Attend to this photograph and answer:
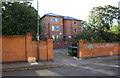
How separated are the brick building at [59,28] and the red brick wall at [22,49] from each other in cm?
1969

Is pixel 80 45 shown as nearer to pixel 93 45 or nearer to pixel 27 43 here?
pixel 93 45

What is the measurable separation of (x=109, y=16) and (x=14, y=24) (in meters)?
24.8

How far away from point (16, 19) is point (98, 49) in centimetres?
1119

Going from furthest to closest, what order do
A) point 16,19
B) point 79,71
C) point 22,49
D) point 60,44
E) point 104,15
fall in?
point 60,44 → point 104,15 → point 16,19 → point 22,49 → point 79,71

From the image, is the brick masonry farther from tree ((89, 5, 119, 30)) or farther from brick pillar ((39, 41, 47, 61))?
brick pillar ((39, 41, 47, 61))

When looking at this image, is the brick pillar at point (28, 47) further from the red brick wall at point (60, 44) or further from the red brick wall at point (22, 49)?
the red brick wall at point (60, 44)

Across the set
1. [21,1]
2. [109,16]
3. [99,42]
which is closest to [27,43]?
[21,1]

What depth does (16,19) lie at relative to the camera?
11.3 metres

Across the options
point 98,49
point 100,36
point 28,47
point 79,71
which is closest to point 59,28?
point 100,36

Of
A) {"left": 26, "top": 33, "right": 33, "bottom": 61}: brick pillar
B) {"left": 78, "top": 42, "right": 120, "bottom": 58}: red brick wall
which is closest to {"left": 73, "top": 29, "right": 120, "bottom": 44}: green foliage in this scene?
{"left": 78, "top": 42, "right": 120, "bottom": 58}: red brick wall

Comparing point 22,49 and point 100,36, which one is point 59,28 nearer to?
point 100,36

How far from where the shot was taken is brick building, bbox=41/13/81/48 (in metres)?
32.7

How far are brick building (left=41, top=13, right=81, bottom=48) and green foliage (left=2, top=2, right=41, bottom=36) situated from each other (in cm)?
1920

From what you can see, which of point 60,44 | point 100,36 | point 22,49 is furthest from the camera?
point 60,44
